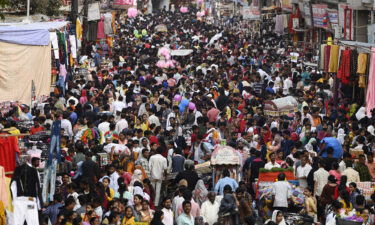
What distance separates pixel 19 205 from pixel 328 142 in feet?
21.2

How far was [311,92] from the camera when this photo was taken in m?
27.6

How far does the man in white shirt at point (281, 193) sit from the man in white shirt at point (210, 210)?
1228 mm

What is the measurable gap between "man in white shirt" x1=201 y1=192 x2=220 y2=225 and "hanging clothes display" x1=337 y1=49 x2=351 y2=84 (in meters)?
12.9

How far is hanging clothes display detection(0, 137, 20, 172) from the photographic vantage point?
15.3 meters

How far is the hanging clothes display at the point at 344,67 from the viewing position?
27234 millimetres

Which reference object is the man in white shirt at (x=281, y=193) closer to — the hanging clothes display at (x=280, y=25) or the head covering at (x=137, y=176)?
the head covering at (x=137, y=176)

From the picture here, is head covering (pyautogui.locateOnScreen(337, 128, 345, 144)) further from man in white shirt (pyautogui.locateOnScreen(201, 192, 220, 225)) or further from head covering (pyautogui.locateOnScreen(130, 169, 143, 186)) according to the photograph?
man in white shirt (pyautogui.locateOnScreen(201, 192, 220, 225))

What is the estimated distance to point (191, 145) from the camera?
20.0 metres

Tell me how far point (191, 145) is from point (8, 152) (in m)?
5.43

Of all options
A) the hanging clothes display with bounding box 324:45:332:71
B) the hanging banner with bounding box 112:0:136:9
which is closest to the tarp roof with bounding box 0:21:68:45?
the hanging clothes display with bounding box 324:45:332:71

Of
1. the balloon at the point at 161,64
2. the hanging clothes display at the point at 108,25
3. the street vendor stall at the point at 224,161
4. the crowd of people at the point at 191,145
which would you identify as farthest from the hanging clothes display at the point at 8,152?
the hanging clothes display at the point at 108,25

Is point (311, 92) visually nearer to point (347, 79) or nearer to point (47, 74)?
point (347, 79)

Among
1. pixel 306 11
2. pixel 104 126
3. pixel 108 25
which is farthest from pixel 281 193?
pixel 306 11

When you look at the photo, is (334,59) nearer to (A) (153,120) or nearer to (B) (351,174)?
(A) (153,120)
